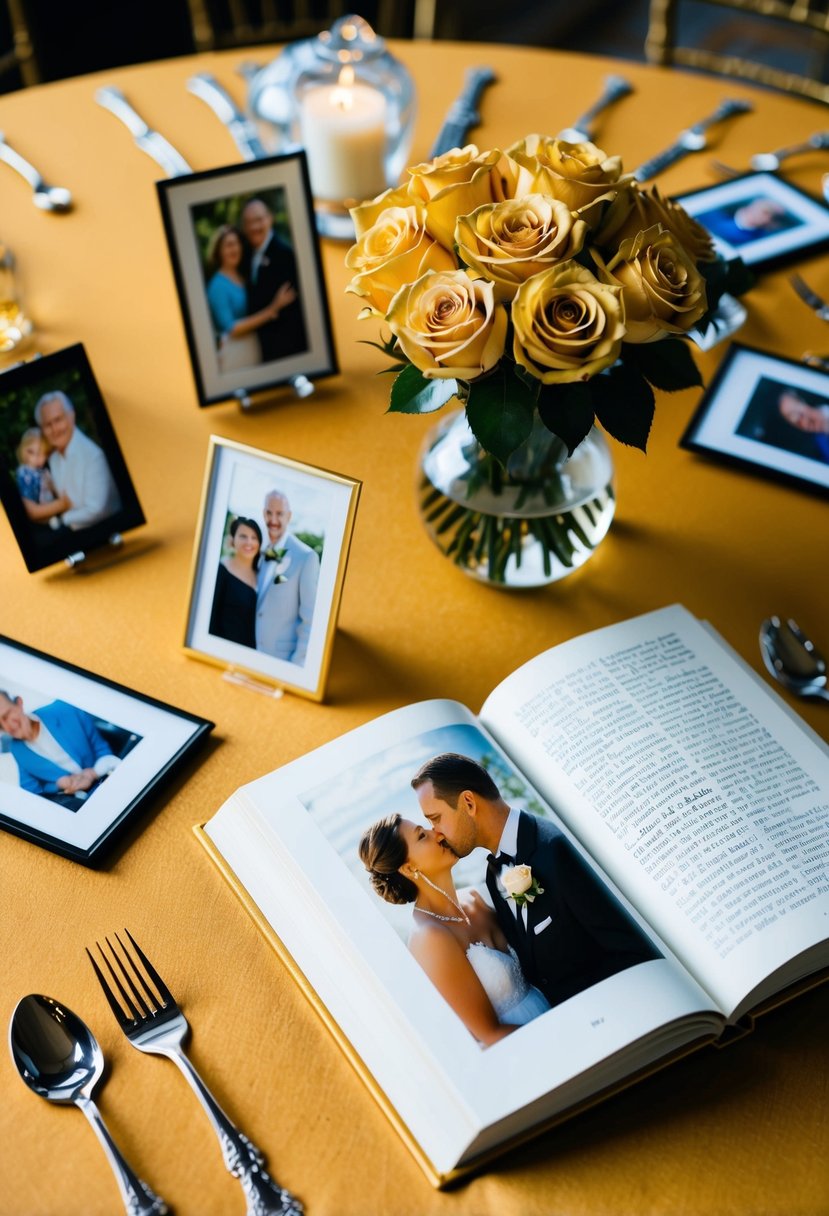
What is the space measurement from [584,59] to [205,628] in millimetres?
1195

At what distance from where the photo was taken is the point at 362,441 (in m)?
1.24

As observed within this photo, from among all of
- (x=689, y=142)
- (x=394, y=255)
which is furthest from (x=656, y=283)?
(x=689, y=142)

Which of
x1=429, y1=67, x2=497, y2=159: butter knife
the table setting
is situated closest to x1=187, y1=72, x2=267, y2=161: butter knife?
the table setting

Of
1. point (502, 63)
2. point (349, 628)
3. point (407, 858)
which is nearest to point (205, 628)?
point (349, 628)

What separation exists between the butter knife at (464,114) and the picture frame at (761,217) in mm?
321

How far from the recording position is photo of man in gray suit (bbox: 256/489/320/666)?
97 centimetres

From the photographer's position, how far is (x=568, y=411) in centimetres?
87

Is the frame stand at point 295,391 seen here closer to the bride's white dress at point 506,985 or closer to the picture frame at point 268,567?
the picture frame at point 268,567

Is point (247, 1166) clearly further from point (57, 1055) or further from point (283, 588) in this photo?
point (283, 588)

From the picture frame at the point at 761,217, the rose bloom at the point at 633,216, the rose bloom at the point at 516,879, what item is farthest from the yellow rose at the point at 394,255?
the picture frame at the point at 761,217

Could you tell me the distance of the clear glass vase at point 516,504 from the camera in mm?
1030

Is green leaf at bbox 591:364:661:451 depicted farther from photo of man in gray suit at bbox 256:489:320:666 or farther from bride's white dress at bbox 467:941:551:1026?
bride's white dress at bbox 467:941:551:1026

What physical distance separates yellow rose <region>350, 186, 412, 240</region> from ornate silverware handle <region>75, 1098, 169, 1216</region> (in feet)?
2.22

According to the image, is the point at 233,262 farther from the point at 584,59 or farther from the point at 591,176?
the point at 584,59
